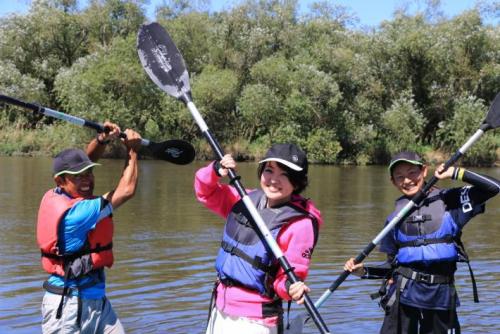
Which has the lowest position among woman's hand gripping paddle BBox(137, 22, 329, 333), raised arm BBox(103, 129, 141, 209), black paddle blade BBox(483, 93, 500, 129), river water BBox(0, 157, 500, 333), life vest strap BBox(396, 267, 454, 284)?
river water BBox(0, 157, 500, 333)

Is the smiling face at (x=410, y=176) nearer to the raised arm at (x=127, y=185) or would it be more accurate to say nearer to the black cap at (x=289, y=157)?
the black cap at (x=289, y=157)

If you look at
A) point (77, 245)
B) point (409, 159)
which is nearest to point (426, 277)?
point (409, 159)

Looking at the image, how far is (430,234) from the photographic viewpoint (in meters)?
4.79

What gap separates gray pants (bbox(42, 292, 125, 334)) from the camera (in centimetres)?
436

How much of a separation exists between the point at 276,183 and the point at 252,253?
39 centimetres

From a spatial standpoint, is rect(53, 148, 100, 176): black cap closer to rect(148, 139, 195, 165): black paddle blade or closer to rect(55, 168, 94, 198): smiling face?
rect(55, 168, 94, 198): smiling face

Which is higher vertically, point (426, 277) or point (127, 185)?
point (127, 185)

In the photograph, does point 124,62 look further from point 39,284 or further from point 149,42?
point 149,42

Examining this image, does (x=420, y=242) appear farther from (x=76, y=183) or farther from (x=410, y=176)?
(x=76, y=183)

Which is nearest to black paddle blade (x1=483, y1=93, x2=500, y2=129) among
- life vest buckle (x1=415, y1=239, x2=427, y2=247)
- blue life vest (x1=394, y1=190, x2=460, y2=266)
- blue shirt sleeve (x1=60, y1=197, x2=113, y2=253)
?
blue life vest (x1=394, y1=190, x2=460, y2=266)

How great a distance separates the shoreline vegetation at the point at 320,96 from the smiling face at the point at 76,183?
31174mm

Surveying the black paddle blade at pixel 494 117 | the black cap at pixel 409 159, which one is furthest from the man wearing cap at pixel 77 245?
the black paddle blade at pixel 494 117

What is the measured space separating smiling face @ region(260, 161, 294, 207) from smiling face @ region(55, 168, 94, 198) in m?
1.24

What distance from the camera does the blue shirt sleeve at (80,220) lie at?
430cm
